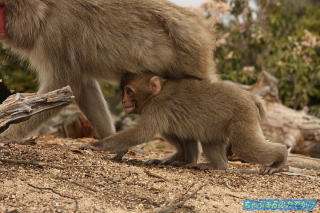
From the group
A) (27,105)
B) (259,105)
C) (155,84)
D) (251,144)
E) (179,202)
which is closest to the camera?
(179,202)

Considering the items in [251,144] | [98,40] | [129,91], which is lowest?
[251,144]

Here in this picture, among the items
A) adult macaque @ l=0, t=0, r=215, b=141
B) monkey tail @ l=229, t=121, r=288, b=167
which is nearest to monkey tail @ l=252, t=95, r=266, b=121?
monkey tail @ l=229, t=121, r=288, b=167

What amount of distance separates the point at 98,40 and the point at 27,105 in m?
1.59

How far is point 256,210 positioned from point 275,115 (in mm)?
4873

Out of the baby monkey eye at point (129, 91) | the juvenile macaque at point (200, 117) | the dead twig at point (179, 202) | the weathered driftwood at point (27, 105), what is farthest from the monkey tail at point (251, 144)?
the weathered driftwood at point (27, 105)

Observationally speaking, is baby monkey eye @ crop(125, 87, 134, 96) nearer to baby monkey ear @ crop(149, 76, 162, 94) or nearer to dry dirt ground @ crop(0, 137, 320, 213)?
baby monkey ear @ crop(149, 76, 162, 94)

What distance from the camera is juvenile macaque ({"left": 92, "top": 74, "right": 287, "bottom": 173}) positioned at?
16.3 ft

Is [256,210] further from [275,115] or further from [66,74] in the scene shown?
[275,115]

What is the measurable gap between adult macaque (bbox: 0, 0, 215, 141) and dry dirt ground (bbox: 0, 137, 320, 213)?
0.80 metres

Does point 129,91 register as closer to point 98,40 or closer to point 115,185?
point 98,40

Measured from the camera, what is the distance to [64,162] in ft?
15.4

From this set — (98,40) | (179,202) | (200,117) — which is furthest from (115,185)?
(98,40)

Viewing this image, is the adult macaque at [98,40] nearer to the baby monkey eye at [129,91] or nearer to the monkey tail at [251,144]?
the baby monkey eye at [129,91]

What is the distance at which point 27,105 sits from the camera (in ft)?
13.2
